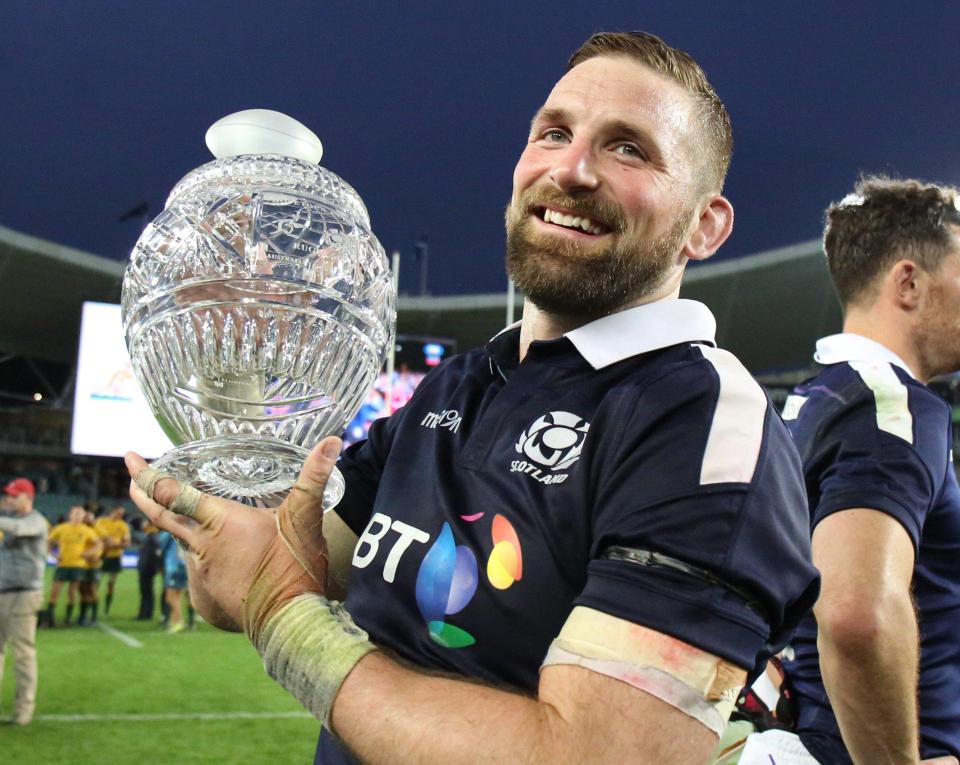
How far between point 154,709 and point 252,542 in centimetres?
733

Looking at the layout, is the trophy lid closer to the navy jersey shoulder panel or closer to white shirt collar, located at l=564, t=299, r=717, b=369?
white shirt collar, located at l=564, t=299, r=717, b=369

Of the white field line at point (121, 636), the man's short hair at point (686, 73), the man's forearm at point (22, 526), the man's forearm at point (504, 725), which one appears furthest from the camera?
the white field line at point (121, 636)

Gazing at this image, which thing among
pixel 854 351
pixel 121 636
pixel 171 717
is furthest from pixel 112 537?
pixel 854 351

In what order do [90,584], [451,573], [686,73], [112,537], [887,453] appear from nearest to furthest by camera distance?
[451,573], [686,73], [887,453], [90,584], [112,537]

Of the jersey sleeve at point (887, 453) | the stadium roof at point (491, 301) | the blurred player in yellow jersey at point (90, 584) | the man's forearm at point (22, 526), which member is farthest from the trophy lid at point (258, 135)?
the stadium roof at point (491, 301)

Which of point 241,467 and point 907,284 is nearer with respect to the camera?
point 241,467

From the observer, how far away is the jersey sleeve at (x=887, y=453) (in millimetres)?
1805

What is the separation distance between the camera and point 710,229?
5.06 feet

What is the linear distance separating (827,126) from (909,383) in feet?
125

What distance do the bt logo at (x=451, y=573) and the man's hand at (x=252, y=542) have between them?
6.3 inches

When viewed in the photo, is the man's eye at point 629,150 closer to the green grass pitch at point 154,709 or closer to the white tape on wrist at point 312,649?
the white tape on wrist at point 312,649

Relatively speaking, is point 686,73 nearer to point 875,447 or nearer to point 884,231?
point 875,447

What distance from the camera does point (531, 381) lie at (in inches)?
53.9

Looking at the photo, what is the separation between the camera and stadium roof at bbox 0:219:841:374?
22.4 m
